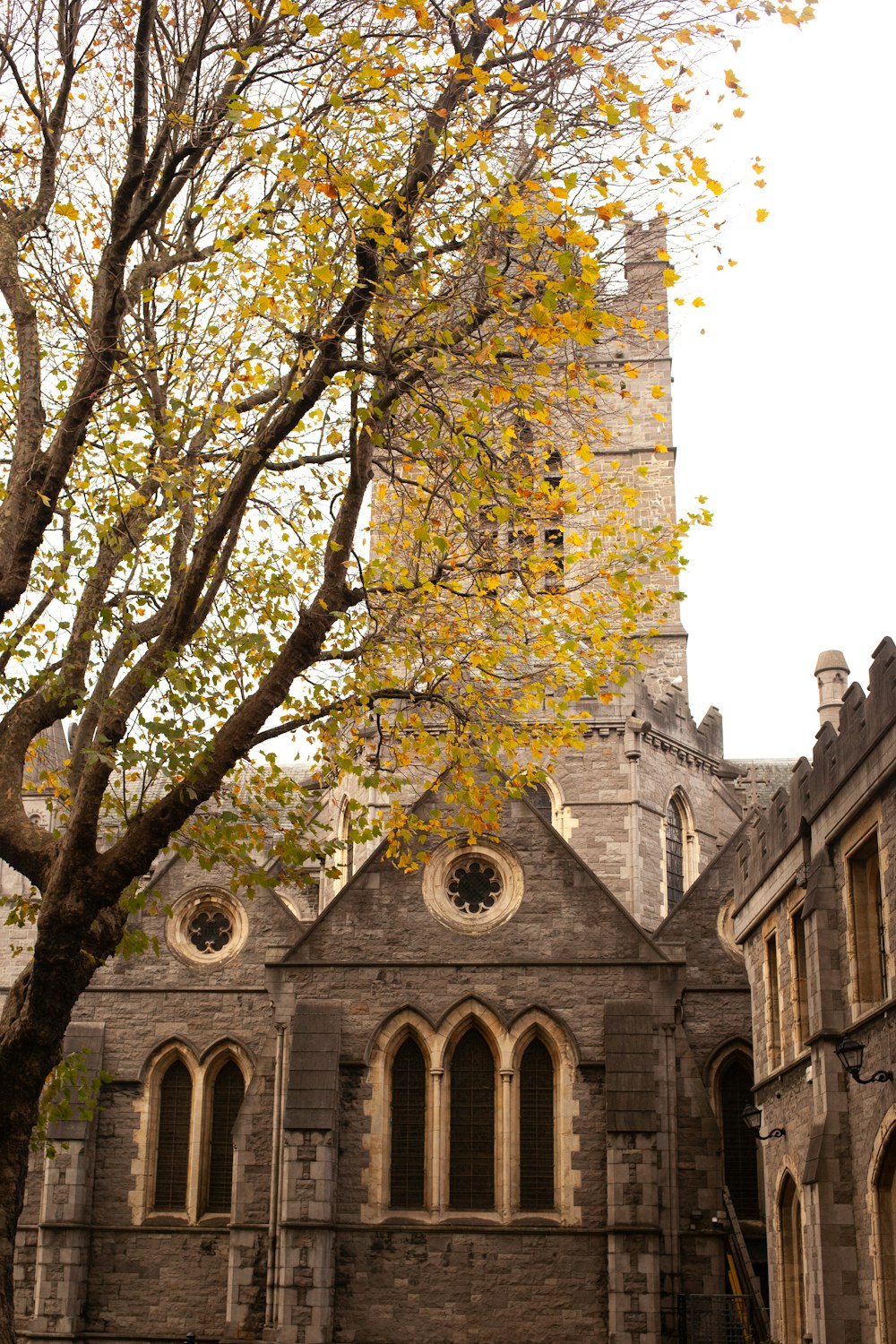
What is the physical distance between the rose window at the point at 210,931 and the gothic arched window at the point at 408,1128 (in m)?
4.49

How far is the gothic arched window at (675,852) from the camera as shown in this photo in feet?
108

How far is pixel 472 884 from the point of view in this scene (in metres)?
24.5

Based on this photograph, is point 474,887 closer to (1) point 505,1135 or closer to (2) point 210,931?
(1) point 505,1135

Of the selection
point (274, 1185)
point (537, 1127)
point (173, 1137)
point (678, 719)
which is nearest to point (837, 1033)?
point (537, 1127)

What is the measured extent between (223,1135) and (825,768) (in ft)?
45.0

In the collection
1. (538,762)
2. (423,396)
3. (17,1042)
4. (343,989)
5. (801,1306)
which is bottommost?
(801,1306)

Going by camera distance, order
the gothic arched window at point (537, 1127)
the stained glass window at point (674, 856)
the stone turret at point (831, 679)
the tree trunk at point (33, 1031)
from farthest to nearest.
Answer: the stone turret at point (831, 679) < the stained glass window at point (674, 856) < the gothic arched window at point (537, 1127) < the tree trunk at point (33, 1031)

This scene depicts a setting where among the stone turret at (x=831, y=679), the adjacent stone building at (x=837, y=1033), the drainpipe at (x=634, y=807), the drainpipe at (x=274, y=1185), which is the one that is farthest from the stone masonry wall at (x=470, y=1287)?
the stone turret at (x=831, y=679)

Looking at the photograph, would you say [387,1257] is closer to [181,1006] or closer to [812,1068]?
[181,1006]

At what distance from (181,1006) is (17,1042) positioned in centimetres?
1502

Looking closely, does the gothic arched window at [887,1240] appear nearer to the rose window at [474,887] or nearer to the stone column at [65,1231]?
the rose window at [474,887]

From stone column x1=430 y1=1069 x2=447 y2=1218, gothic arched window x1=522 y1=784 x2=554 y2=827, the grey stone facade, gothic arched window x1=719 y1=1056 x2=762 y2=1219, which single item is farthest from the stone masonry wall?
gothic arched window x1=522 y1=784 x2=554 y2=827

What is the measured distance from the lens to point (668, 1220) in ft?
71.5

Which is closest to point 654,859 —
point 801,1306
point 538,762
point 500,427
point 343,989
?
point 538,762
